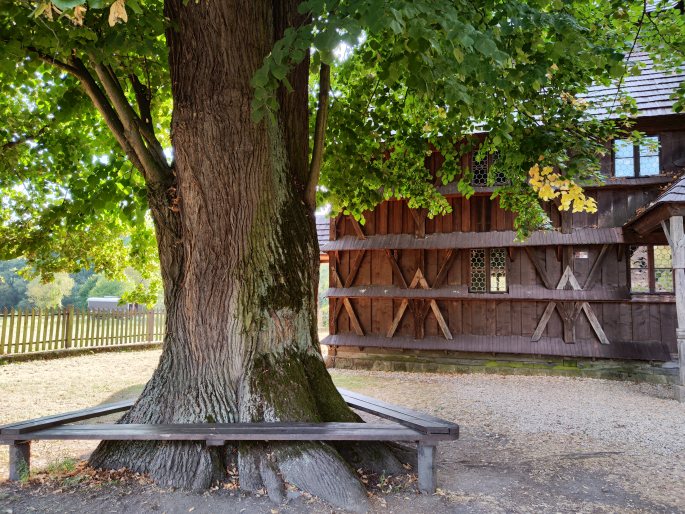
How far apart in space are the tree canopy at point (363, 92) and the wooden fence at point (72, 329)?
4031mm

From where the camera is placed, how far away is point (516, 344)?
1232cm

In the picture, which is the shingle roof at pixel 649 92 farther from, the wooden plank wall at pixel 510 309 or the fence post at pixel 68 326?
the fence post at pixel 68 326

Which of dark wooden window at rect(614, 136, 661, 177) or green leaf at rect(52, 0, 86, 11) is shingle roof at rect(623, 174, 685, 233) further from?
green leaf at rect(52, 0, 86, 11)

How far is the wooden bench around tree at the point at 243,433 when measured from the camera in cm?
407

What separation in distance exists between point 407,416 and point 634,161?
9.91 metres

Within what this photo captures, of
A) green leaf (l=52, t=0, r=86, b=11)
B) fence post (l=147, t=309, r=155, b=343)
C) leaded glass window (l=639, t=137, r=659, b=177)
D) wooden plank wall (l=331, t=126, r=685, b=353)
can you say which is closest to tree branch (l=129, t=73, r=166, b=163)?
green leaf (l=52, t=0, r=86, b=11)

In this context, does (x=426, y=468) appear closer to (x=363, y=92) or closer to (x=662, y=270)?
(x=363, y=92)

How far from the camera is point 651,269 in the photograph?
1160 cm

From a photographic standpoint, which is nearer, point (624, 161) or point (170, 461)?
point (170, 461)

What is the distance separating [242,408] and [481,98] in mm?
3733

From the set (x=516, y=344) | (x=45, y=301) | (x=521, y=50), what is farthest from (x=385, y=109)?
(x=45, y=301)

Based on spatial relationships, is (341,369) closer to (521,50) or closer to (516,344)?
(516,344)

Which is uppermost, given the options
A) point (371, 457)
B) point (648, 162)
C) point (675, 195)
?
point (648, 162)

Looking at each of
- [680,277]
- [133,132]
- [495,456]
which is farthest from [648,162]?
[133,132]
